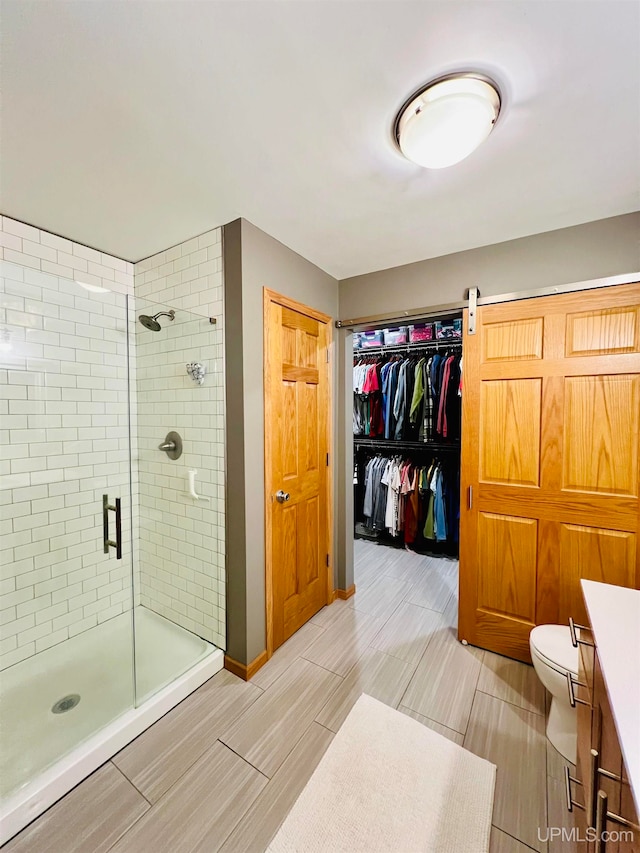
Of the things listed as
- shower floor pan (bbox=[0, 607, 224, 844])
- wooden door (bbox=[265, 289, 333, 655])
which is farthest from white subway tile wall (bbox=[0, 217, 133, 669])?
wooden door (bbox=[265, 289, 333, 655])

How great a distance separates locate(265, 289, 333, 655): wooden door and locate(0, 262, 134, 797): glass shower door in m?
0.84

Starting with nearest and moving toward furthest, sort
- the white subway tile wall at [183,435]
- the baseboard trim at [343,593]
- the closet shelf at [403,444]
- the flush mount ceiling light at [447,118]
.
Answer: the flush mount ceiling light at [447,118]
the white subway tile wall at [183,435]
the baseboard trim at [343,593]
the closet shelf at [403,444]

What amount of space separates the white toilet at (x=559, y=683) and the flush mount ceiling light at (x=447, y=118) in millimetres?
2001

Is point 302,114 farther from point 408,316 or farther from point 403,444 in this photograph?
point 403,444

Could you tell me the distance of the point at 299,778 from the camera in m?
1.35

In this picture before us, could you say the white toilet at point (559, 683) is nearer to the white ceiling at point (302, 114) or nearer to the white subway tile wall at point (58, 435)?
the white ceiling at point (302, 114)

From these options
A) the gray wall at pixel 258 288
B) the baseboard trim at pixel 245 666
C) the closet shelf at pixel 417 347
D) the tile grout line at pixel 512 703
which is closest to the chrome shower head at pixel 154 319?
the gray wall at pixel 258 288

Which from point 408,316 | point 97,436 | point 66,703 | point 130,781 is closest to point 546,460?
point 408,316

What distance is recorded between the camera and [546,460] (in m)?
1.86

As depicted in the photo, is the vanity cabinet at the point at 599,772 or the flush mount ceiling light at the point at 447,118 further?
the flush mount ceiling light at the point at 447,118

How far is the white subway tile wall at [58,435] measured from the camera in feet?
5.77

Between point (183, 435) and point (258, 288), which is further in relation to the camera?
point (183, 435)

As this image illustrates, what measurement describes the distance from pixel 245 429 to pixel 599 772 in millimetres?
1736

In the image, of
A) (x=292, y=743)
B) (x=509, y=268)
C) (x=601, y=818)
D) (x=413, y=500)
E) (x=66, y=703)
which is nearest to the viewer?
(x=601, y=818)
